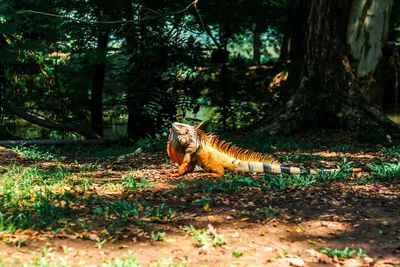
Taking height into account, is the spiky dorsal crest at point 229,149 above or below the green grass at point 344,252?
above

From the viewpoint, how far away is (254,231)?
16.5 feet

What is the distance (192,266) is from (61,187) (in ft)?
8.69

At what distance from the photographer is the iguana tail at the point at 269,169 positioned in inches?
286

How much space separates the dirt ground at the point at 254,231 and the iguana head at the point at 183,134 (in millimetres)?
509

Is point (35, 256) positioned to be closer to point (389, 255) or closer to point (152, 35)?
point (389, 255)

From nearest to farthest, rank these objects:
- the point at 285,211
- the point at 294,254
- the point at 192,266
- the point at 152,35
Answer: the point at 192,266 → the point at 294,254 → the point at 285,211 → the point at 152,35

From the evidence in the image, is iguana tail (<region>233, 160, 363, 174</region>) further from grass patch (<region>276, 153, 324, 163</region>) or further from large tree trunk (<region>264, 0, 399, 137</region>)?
large tree trunk (<region>264, 0, 399, 137</region>)

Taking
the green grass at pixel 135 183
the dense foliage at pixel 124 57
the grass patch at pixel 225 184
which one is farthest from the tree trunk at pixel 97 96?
the grass patch at pixel 225 184

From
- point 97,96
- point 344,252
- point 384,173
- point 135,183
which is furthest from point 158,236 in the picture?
point 97,96

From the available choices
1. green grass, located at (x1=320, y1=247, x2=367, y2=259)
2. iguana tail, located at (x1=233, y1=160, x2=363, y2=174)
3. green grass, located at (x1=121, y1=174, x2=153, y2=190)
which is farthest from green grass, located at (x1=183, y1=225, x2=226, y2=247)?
iguana tail, located at (x1=233, y1=160, x2=363, y2=174)

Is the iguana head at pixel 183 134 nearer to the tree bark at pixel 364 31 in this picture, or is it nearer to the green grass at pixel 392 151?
the green grass at pixel 392 151

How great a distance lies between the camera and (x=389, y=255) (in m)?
4.61

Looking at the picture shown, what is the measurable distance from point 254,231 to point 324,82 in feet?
23.0

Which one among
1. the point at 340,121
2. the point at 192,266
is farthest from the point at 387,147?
the point at 192,266
